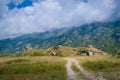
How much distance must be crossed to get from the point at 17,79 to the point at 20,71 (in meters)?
13.4

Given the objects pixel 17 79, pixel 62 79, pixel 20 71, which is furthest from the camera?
pixel 20 71

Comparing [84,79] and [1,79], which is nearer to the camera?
[84,79]

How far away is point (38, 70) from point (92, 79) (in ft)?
75.7

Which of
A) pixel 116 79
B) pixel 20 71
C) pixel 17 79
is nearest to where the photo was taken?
pixel 116 79

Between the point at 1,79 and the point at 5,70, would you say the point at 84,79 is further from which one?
the point at 5,70

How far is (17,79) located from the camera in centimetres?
4403

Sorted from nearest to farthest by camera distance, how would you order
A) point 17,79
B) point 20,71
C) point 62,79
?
point 62,79 < point 17,79 < point 20,71

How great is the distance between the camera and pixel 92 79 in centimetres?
3731

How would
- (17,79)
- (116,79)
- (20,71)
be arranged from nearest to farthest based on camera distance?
(116,79)
(17,79)
(20,71)

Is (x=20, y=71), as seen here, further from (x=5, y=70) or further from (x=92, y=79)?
(x=92, y=79)

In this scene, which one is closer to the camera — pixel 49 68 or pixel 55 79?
pixel 55 79

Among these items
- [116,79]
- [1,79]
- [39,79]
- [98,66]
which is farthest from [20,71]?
[116,79]

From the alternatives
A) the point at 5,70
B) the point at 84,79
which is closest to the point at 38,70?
the point at 5,70

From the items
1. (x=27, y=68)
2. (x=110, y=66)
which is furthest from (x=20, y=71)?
(x=110, y=66)
